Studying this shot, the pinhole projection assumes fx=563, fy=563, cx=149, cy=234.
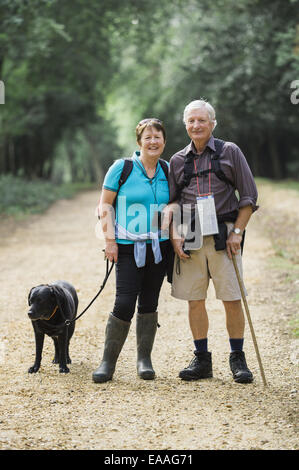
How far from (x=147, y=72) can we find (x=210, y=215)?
32.7 m

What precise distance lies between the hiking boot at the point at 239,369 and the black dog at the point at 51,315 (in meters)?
1.39

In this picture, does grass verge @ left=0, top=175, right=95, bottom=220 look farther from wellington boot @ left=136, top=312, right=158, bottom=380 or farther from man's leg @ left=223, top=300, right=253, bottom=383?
man's leg @ left=223, top=300, right=253, bottom=383

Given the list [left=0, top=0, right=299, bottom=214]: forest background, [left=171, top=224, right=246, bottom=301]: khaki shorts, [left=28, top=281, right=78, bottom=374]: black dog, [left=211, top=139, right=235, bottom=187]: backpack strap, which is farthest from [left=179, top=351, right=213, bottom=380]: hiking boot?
[left=0, top=0, right=299, bottom=214]: forest background

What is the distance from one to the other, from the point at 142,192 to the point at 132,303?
888 mm

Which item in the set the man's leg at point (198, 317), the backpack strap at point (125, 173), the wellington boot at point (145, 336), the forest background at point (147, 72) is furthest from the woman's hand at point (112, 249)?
the forest background at point (147, 72)

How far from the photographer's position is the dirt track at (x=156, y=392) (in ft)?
11.3

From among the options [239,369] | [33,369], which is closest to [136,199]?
[239,369]

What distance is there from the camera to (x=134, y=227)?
443cm

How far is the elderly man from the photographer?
4.37 meters

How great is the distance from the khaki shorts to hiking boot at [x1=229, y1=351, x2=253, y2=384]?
1.61 ft

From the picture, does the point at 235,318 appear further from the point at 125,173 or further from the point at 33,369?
the point at 33,369

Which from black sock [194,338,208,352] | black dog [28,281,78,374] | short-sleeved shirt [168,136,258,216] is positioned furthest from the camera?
black sock [194,338,208,352]
